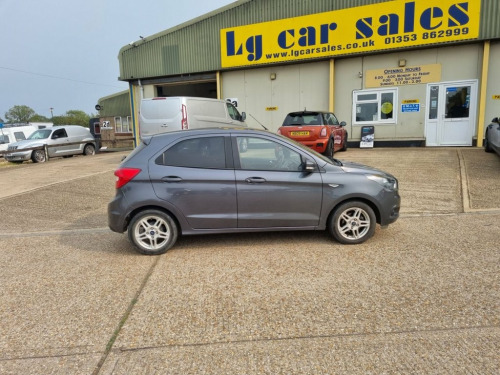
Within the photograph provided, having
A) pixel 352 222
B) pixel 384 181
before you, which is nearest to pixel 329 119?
pixel 384 181

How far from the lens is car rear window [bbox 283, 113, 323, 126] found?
11.1 meters

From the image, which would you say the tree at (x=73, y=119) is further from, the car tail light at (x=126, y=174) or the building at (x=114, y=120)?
the car tail light at (x=126, y=174)

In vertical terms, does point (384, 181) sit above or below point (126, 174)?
below

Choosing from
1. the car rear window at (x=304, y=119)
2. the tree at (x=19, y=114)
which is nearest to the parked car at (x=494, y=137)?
the car rear window at (x=304, y=119)

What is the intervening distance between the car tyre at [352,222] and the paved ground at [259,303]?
143mm

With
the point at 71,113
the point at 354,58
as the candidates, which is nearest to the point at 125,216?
the point at 354,58

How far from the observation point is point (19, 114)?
9969cm

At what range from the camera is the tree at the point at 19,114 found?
98.3m

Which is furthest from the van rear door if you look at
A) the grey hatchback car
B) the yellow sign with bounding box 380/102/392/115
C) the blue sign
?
the blue sign

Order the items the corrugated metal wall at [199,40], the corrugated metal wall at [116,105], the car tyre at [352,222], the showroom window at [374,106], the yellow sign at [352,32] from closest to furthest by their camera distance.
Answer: the car tyre at [352,222], the yellow sign at [352,32], the showroom window at [374,106], the corrugated metal wall at [199,40], the corrugated metal wall at [116,105]

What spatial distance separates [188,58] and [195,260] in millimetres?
15624

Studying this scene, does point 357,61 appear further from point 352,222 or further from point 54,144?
point 54,144

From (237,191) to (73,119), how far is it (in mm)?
106750

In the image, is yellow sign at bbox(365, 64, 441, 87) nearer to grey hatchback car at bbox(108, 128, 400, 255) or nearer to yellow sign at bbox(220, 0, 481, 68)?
yellow sign at bbox(220, 0, 481, 68)
